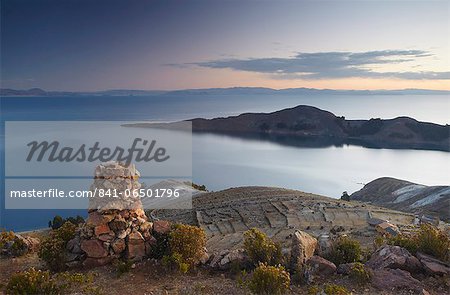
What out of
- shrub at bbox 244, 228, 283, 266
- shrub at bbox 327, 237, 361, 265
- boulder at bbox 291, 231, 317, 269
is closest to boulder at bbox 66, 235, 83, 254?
shrub at bbox 244, 228, 283, 266

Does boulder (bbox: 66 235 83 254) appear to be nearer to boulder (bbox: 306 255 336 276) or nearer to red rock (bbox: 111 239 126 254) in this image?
red rock (bbox: 111 239 126 254)

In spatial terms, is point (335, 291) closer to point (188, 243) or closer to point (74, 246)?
point (188, 243)

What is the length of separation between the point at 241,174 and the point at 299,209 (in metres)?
35.1

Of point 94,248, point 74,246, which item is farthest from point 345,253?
point 74,246

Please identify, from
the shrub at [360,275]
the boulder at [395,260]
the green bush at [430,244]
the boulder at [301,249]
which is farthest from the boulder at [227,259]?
the green bush at [430,244]

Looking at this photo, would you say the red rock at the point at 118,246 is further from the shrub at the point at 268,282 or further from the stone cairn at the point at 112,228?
the shrub at the point at 268,282

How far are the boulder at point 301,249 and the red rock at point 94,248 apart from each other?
4.51m

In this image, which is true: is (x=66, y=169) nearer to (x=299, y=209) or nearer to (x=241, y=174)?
(x=241, y=174)

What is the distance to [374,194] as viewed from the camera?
41.5 metres

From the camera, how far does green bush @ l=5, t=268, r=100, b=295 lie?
7.46 metres

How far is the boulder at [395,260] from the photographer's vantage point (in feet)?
28.5

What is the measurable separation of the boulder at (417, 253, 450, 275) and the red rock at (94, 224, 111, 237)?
744cm

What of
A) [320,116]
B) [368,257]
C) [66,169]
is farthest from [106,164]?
[320,116]

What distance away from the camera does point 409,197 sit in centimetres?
3456
